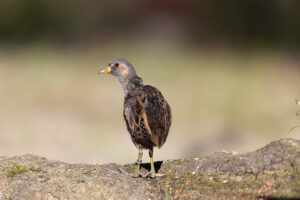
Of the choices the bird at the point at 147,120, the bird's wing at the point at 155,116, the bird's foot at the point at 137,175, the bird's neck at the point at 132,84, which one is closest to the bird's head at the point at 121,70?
the bird's neck at the point at 132,84

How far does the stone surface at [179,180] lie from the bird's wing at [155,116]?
356 mm

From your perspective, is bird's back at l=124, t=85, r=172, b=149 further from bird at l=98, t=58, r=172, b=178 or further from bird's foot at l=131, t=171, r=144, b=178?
bird's foot at l=131, t=171, r=144, b=178

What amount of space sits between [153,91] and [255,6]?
32.8 feet

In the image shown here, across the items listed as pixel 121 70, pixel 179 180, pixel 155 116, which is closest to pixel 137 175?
pixel 179 180

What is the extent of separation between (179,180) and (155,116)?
29.4 inches

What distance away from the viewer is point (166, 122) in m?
5.73

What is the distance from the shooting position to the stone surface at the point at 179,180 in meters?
4.71

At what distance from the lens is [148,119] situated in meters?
5.66

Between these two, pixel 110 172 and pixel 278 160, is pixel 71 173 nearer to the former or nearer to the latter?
pixel 110 172

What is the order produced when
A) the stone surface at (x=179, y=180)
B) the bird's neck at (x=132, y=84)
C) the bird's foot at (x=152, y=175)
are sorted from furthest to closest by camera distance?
the bird's neck at (x=132, y=84) < the bird's foot at (x=152, y=175) < the stone surface at (x=179, y=180)

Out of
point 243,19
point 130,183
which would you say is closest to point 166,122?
point 130,183

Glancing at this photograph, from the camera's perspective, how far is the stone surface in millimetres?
4711

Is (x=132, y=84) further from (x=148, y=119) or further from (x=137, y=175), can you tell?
(x=137, y=175)

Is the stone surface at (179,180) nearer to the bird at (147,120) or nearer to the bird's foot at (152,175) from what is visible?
the bird's foot at (152,175)
